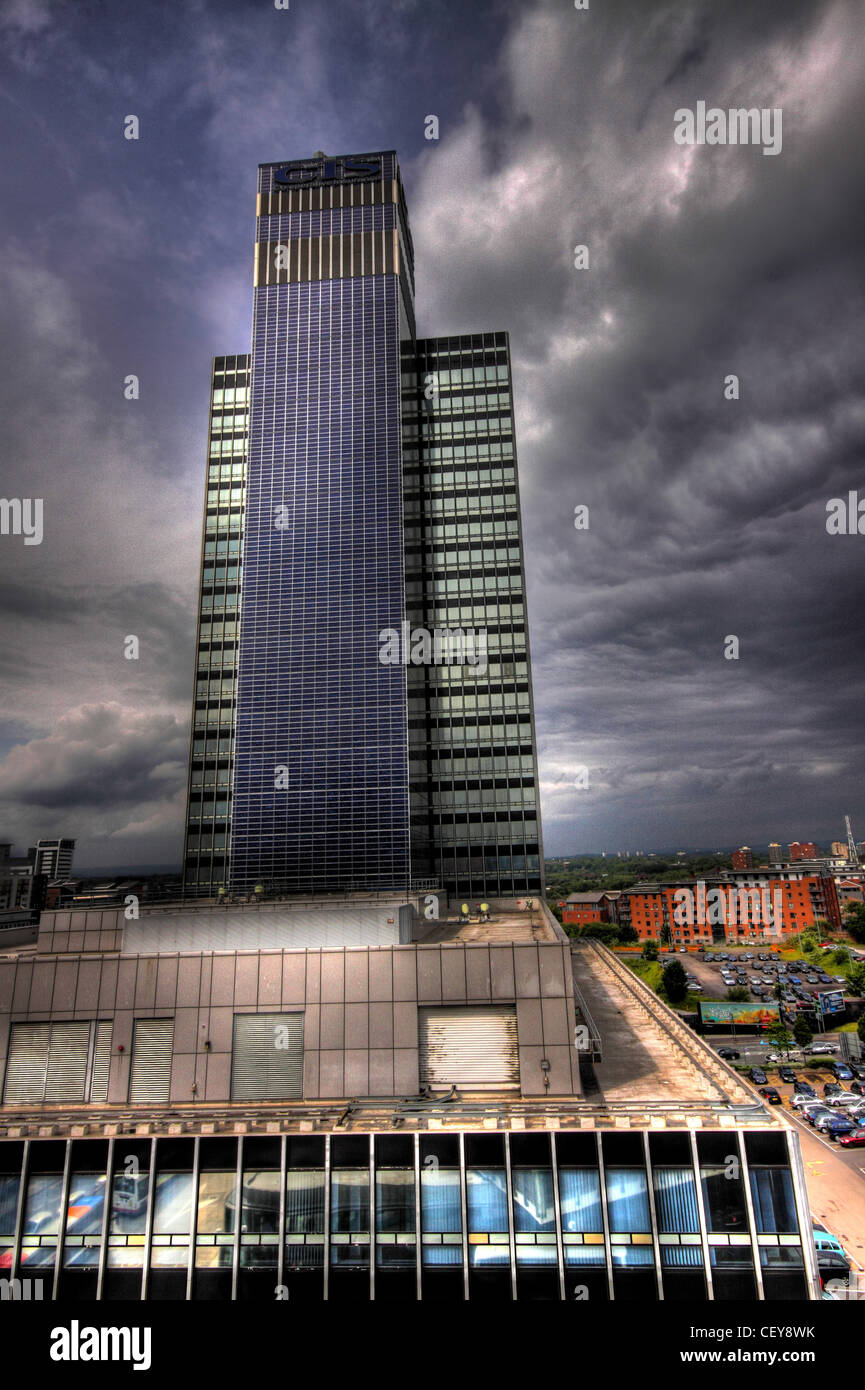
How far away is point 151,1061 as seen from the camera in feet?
94.5

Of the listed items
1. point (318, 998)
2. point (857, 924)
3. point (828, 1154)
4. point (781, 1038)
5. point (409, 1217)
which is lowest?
point (828, 1154)

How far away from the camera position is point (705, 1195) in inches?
866

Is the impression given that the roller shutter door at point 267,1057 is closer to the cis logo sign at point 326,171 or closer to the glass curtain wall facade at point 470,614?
the glass curtain wall facade at point 470,614

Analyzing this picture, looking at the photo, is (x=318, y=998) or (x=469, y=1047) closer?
(x=469, y=1047)

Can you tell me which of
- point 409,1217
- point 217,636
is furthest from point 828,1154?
point 217,636

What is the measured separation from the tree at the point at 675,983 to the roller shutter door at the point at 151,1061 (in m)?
94.8

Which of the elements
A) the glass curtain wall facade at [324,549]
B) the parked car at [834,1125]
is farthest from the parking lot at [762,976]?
the glass curtain wall facade at [324,549]

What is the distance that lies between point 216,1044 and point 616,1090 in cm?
1493

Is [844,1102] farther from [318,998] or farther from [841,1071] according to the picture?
[318,998]

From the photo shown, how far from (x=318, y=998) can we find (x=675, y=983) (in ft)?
305

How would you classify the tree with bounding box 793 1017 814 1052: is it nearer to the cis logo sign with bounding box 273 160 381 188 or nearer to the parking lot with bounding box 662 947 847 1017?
the parking lot with bounding box 662 947 847 1017

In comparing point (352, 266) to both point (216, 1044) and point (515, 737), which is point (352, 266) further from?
point (216, 1044)

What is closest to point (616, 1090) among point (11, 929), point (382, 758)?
point (11, 929)
